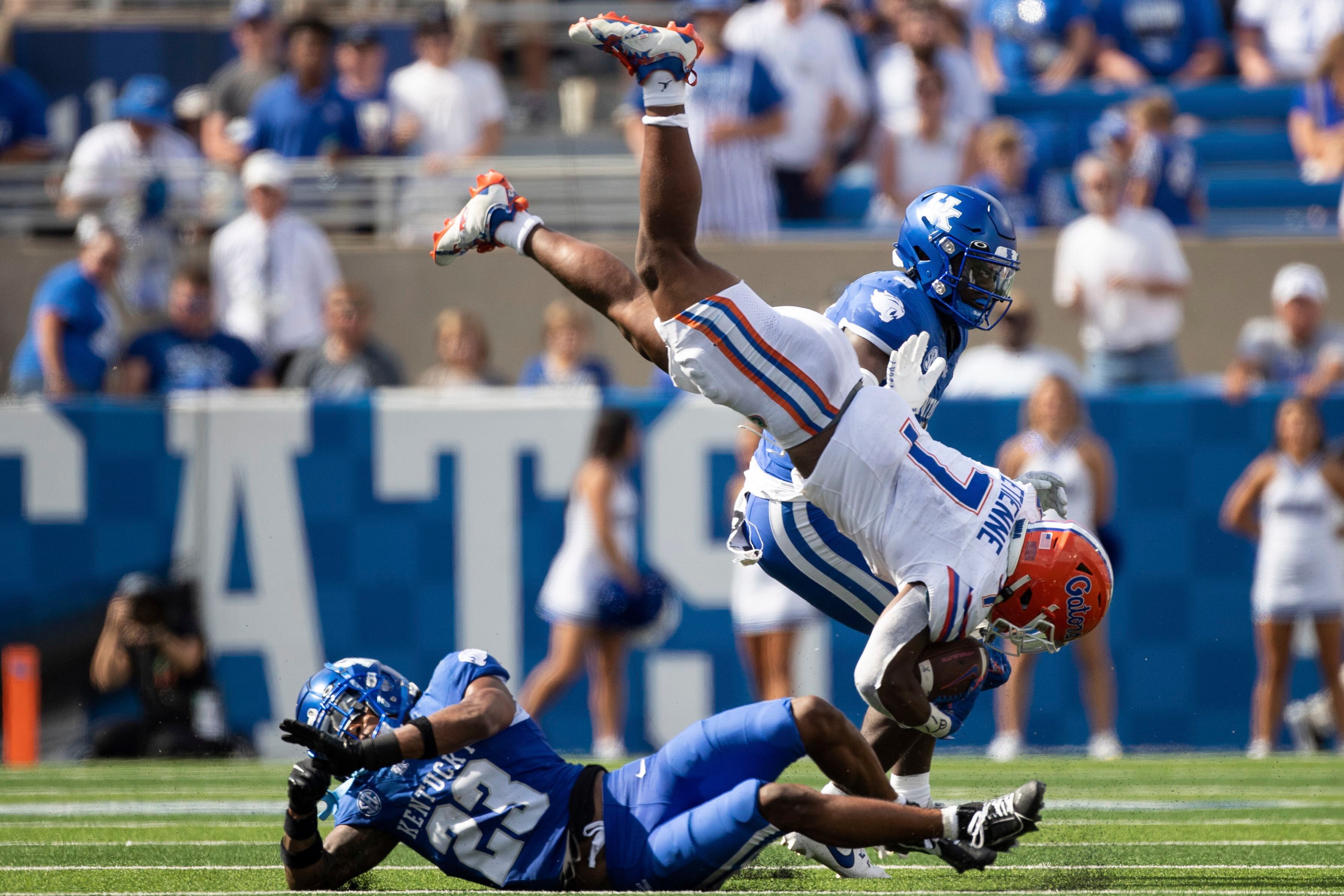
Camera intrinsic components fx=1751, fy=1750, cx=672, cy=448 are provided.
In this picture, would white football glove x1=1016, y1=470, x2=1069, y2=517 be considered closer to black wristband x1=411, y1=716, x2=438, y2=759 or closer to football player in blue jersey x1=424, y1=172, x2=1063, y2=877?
football player in blue jersey x1=424, y1=172, x2=1063, y2=877

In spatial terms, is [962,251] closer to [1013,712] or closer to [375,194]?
[1013,712]

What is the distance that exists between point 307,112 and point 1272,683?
6.26 m

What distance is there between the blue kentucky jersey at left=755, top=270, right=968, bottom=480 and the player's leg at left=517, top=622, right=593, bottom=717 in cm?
367

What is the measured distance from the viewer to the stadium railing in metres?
10.3

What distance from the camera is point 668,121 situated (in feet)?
15.3

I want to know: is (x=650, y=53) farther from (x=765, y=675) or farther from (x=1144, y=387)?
(x=1144, y=387)

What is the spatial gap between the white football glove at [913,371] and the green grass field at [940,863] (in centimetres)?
137

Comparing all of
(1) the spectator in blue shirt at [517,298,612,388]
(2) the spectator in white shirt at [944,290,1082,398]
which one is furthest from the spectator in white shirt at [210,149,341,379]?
(2) the spectator in white shirt at [944,290,1082,398]

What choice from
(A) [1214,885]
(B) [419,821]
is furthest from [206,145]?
(A) [1214,885]

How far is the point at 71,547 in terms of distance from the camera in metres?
8.83

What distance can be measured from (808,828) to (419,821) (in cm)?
99

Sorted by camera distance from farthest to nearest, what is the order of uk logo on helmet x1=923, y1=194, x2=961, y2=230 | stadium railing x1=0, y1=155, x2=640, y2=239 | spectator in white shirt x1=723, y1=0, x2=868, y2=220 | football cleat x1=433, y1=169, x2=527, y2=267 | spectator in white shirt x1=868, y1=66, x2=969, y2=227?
spectator in white shirt x1=723, y1=0, x2=868, y2=220 < spectator in white shirt x1=868, y1=66, x2=969, y2=227 < stadium railing x1=0, y1=155, x2=640, y2=239 < football cleat x1=433, y1=169, x2=527, y2=267 < uk logo on helmet x1=923, y1=194, x2=961, y2=230

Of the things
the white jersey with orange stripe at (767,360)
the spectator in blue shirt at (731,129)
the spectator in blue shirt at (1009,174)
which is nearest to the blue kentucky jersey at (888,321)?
the white jersey with orange stripe at (767,360)

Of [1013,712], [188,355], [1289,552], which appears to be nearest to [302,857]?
[1013,712]
